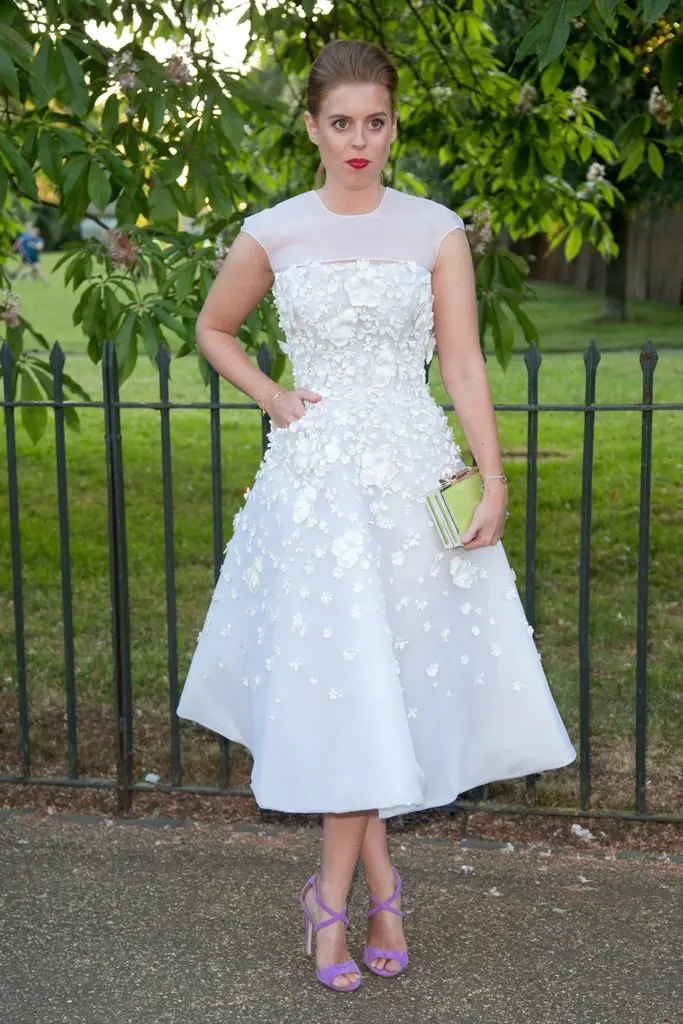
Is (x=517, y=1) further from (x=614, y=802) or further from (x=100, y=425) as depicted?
(x=100, y=425)

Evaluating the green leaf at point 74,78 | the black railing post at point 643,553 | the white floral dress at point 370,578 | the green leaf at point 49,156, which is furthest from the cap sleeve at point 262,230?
the green leaf at point 49,156

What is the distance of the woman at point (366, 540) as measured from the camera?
3141mm

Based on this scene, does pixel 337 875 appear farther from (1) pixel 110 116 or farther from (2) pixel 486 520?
(1) pixel 110 116

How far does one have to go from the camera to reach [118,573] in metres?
4.43

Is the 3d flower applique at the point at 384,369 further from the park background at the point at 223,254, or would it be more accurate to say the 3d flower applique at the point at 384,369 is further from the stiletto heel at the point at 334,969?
the stiletto heel at the point at 334,969

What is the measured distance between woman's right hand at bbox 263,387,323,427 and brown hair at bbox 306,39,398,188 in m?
0.67

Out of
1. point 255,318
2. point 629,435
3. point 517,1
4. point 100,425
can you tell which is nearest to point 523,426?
point 629,435

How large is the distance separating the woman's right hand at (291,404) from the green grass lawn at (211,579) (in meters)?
2.04

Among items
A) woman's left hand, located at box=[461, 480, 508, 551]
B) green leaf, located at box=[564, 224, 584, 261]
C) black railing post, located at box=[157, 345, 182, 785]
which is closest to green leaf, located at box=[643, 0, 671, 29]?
woman's left hand, located at box=[461, 480, 508, 551]

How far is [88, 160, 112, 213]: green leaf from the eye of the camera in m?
4.99

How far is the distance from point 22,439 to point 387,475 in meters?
11.1

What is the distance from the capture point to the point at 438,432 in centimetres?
332

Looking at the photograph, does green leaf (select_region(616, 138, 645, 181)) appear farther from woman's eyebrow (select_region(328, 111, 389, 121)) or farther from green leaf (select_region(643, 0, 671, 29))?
woman's eyebrow (select_region(328, 111, 389, 121))

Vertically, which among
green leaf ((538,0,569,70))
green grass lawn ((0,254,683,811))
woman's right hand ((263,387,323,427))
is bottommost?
green grass lawn ((0,254,683,811))
